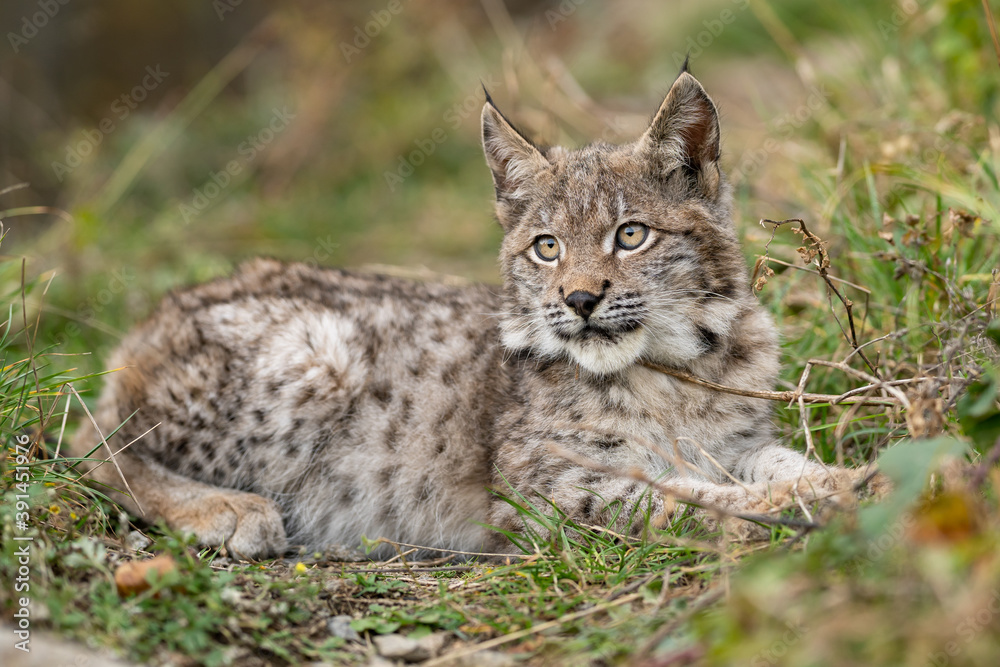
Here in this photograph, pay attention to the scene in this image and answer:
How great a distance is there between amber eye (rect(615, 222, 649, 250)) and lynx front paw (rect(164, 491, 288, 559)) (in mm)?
2165

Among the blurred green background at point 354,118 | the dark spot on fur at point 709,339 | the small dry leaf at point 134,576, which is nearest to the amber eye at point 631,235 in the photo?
the dark spot on fur at point 709,339

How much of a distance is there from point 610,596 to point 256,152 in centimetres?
896

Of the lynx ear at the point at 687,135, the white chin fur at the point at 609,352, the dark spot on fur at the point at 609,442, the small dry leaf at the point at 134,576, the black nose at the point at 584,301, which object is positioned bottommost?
the small dry leaf at the point at 134,576

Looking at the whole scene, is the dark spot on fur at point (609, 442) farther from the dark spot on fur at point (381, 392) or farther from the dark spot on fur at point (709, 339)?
the dark spot on fur at point (381, 392)

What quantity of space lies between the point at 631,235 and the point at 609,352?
561 millimetres

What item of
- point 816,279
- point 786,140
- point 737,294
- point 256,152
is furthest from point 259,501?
point 256,152

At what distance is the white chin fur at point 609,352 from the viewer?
3.77 metres

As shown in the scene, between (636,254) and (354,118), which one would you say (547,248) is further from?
(354,118)

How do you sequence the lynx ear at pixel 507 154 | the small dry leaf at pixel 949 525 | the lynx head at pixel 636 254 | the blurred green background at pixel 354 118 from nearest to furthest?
the small dry leaf at pixel 949 525, the lynx head at pixel 636 254, the lynx ear at pixel 507 154, the blurred green background at pixel 354 118

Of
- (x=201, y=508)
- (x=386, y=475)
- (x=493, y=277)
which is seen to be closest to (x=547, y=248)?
(x=386, y=475)

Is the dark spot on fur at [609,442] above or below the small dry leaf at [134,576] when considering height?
above

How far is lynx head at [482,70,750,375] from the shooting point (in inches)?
148

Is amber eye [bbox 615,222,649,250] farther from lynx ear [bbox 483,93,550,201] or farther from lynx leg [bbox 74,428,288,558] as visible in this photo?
lynx leg [bbox 74,428,288,558]

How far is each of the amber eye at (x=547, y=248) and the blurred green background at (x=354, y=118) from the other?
1995 millimetres
